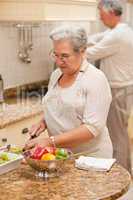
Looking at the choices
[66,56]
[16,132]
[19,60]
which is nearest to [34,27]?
[19,60]

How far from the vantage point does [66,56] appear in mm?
2105

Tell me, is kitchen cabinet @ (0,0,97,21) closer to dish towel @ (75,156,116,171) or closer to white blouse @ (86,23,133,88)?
white blouse @ (86,23,133,88)

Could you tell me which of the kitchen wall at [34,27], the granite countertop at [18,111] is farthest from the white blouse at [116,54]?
the granite countertop at [18,111]

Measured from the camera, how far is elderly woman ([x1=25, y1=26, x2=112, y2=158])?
2.06m

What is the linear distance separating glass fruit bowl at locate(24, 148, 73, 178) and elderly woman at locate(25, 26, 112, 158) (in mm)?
245

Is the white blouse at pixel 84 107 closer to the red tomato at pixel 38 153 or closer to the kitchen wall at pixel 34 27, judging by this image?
the red tomato at pixel 38 153

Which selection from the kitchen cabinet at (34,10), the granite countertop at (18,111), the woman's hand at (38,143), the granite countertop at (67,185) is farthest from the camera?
the kitchen cabinet at (34,10)

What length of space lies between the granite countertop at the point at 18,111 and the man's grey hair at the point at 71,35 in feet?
3.02

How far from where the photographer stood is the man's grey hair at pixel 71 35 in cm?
205

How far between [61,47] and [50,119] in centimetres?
40

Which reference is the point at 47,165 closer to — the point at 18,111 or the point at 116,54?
the point at 18,111

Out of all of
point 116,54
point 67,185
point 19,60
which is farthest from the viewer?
point 19,60

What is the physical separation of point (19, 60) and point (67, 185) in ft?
7.24

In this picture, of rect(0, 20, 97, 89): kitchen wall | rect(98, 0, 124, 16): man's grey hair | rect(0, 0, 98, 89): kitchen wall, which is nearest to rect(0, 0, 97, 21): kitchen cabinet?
rect(0, 0, 98, 89): kitchen wall
